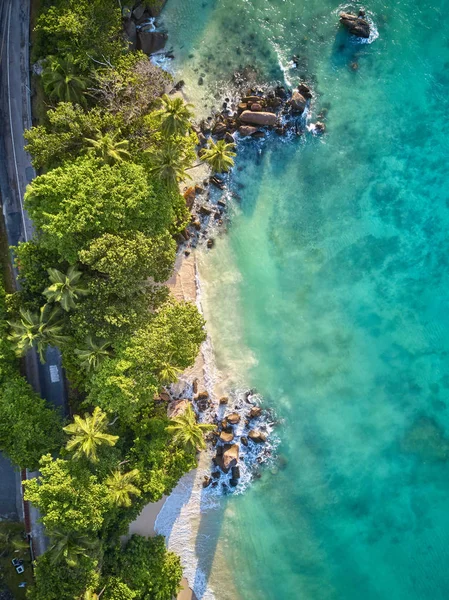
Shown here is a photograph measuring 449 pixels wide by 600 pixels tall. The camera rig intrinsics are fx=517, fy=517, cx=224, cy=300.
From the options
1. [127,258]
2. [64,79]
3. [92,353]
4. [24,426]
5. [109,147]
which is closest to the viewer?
[127,258]

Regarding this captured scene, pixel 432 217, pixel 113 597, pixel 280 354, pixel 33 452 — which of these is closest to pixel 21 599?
pixel 113 597

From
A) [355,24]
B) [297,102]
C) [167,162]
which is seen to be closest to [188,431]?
[167,162]

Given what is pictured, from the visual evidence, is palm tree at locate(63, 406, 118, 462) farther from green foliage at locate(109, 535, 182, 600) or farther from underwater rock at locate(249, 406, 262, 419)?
underwater rock at locate(249, 406, 262, 419)

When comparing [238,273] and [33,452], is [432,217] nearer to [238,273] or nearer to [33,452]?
[238,273]

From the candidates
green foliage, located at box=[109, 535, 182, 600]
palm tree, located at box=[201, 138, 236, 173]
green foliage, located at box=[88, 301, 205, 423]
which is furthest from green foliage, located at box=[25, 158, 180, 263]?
green foliage, located at box=[109, 535, 182, 600]

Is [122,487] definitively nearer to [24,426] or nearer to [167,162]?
[24,426]
